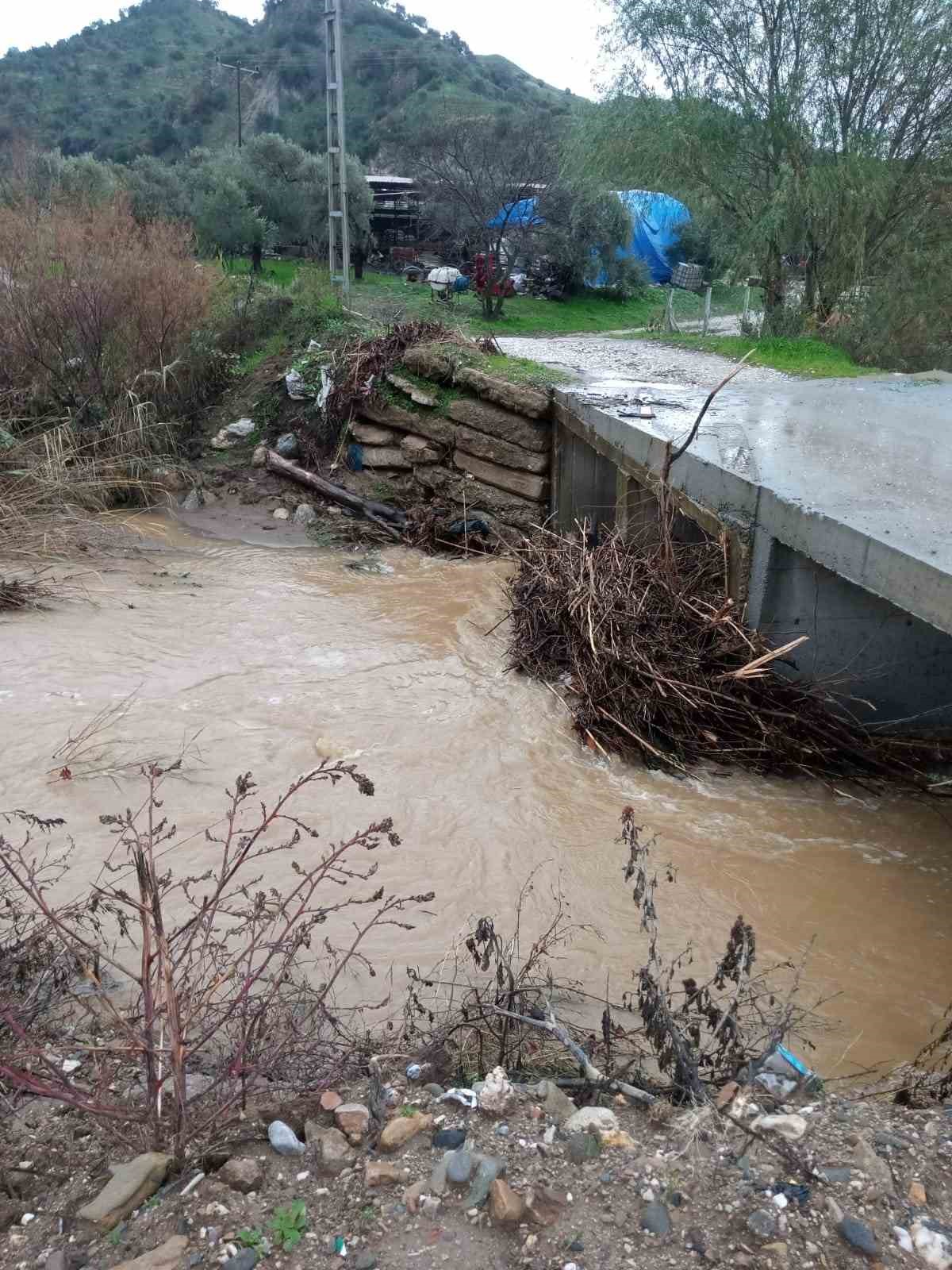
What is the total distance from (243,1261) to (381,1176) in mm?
353

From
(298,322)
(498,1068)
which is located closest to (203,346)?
(298,322)

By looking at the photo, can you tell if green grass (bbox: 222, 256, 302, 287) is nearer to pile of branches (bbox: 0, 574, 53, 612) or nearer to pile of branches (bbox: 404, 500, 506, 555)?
pile of branches (bbox: 404, 500, 506, 555)

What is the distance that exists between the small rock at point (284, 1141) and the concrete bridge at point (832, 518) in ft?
11.5

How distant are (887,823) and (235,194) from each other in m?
20.6

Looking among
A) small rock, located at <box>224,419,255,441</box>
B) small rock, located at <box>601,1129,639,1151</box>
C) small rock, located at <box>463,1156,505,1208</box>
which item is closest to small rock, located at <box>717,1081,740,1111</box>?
small rock, located at <box>601,1129,639,1151</box>

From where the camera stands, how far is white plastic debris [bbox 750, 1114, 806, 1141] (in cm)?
235

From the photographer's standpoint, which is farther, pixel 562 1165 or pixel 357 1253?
pixel 562 1165

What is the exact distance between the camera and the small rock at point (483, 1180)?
2164 mm

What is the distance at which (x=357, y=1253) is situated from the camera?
6.72 ft

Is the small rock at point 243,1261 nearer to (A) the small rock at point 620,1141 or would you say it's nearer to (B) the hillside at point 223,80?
(A) the small rock at point 620,1141

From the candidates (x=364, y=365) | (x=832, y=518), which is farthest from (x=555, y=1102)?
(x=364, y=365)

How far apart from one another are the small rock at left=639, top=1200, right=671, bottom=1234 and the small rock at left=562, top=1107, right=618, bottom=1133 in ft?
0.88

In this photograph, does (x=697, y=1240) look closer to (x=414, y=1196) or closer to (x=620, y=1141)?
(x=620, y=1141)

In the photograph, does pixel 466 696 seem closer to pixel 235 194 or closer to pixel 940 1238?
pixel 940 1238
